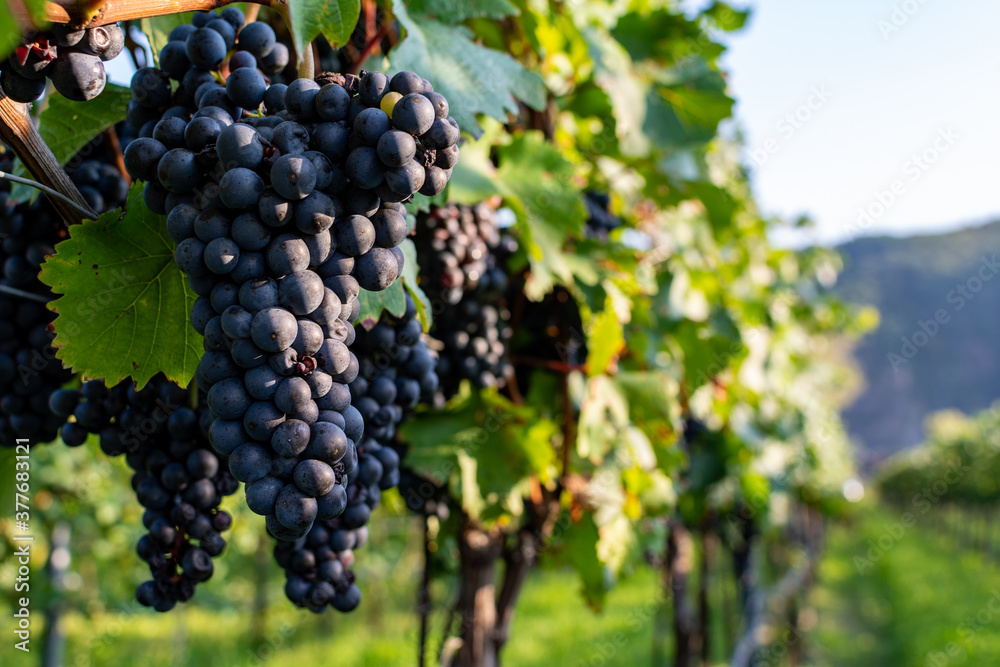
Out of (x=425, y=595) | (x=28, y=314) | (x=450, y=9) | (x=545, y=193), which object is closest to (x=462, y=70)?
(x=450, y=9)

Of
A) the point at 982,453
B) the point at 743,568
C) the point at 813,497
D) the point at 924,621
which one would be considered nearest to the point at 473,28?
the point at 743,568

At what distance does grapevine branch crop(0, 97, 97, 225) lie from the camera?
81 centimetres

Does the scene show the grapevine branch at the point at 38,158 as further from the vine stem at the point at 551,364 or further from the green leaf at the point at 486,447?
the vine stem at the point at 551,364

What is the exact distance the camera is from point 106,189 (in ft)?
3.96

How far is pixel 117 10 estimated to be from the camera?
745 millimetres

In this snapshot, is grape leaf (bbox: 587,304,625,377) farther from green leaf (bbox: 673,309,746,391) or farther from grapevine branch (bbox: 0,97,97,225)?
grapevine branch (bbox: 0,97,97,225)

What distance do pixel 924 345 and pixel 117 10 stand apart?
96528 millimetres

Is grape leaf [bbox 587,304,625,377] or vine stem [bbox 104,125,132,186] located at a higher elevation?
grape leaf [bbox 587,304,625,377]

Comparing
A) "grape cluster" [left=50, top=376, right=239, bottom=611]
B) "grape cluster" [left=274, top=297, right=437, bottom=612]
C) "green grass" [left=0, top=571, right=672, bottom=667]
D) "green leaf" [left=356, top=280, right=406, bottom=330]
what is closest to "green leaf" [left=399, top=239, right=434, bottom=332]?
"green leaf" [left=356, top=280, right=406, bottom=330]

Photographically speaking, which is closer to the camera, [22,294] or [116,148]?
[22,294]

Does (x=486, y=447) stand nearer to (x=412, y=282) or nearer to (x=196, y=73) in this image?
(x=412, y=282)

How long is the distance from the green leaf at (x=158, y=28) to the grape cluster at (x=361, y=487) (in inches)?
23.1

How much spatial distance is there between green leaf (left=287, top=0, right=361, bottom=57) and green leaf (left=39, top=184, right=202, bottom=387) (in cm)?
31

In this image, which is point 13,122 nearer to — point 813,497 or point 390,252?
point 390,252
